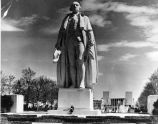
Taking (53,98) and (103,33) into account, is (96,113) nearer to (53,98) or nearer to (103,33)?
(103,33)

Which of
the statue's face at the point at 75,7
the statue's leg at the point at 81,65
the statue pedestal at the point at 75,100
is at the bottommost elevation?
the statue pedestal at the point at 75,100

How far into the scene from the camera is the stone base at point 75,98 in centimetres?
1709

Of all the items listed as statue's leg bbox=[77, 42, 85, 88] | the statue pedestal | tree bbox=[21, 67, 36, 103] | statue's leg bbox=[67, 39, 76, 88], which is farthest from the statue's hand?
tree bbox=[21, 67, 36, 103]

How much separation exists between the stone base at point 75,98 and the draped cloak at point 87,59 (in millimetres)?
506

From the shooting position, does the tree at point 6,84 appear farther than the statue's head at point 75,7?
Yes

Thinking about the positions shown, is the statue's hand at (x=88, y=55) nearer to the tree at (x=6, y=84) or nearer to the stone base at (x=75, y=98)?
the stone base at (x=75, y=98)

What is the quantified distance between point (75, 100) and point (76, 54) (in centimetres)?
225

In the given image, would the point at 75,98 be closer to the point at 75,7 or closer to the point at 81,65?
the point at 81,65

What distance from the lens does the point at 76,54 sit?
17.5 metres

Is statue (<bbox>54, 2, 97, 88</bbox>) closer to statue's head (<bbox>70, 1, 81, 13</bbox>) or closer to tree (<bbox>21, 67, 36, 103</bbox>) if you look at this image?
statue's head (<bbox>70, 1, 81, 13</bbox>)

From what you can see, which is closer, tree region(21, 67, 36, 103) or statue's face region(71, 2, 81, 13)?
statue's face region(71, 2, 81, 13)

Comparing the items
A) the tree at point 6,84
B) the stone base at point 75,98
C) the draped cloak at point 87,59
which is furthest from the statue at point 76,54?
the tree at point 6,84

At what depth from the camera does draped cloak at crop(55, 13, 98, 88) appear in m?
17.5

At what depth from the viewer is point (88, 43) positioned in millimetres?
17531
